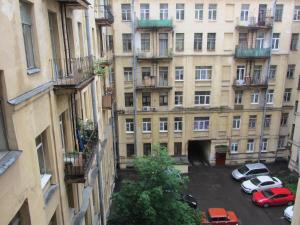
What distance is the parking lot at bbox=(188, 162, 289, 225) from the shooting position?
2069cm

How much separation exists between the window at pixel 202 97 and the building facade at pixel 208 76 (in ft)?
0.35

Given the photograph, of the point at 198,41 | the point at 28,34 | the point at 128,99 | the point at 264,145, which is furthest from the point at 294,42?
the point at 28,34

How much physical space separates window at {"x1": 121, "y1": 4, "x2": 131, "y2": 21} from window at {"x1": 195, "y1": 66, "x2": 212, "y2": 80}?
8.66 m

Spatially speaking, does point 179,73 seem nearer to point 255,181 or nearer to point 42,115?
point 255,181

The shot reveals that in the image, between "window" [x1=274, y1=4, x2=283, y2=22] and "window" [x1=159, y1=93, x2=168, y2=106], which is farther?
"window" [x1=159, y1=93, x2=168, y2=106]

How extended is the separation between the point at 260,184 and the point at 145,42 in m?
17.7

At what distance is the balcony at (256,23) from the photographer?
25.2 metres

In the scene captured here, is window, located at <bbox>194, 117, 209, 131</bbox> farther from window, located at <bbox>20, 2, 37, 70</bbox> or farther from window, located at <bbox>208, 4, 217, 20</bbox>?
window, located at <bbox>20, 2, 37, 70</bbox>

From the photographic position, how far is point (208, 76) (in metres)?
26.6

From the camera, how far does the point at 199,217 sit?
56.5 feet

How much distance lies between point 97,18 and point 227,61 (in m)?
14.8

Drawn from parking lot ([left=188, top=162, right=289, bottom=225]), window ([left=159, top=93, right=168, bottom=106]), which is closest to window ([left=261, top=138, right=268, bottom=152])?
parking lot ([left=188, top=162, right=289, bottom=225])

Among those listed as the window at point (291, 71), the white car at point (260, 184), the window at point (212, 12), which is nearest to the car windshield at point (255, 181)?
the white car at point (260, 184)

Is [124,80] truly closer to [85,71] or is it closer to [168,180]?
[168,180]
